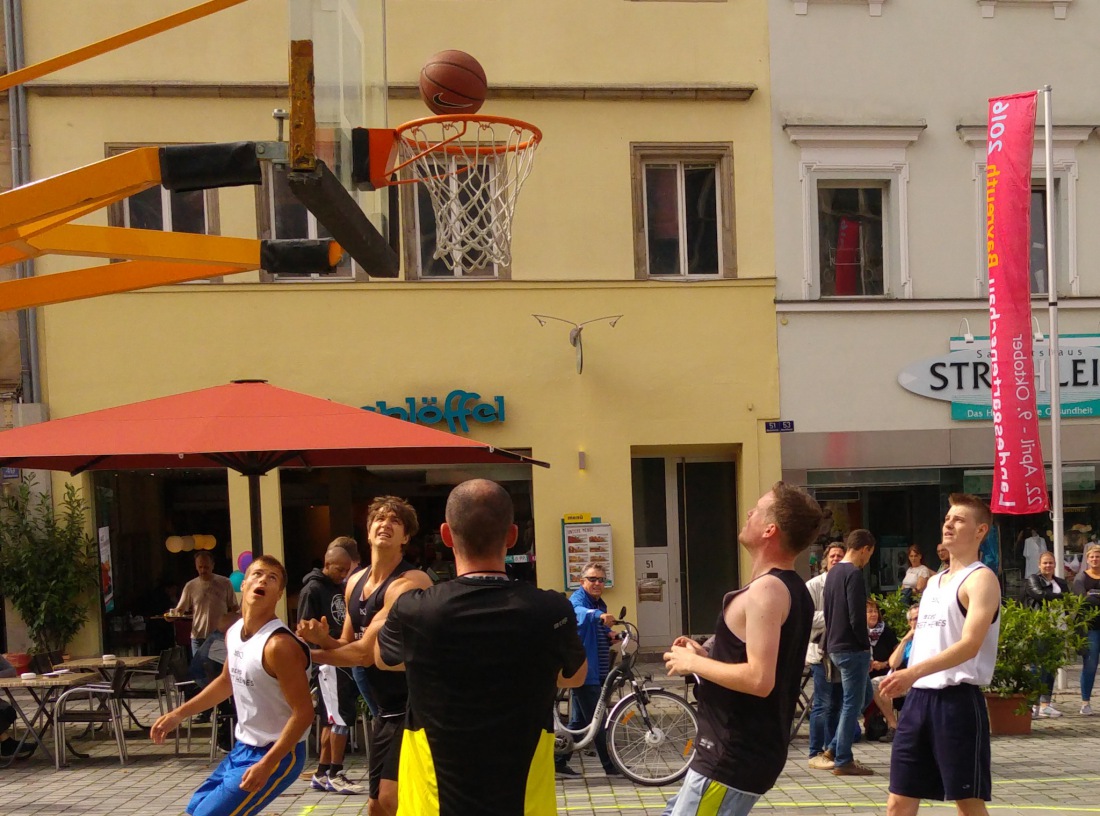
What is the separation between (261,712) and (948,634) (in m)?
2.97

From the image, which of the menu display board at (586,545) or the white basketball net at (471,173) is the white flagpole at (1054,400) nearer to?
the menu display board at (586,545)

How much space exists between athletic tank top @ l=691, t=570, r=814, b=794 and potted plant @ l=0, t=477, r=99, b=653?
11.4 metres

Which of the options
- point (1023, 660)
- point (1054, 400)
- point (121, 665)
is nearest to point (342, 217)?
point (121, 665)

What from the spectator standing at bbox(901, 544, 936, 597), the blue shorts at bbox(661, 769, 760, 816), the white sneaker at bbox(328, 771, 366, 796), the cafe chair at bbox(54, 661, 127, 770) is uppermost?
the blue shorts at bbox(661, 769, 760, 816)

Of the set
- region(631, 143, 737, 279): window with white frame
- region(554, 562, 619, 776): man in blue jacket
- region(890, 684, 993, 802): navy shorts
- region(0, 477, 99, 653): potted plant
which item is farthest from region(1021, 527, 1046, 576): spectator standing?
region(0, 477, 99, 653): potted plant

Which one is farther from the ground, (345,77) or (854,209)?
(854,209)

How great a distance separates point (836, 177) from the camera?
15.8m

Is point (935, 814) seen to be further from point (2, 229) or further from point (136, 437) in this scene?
point (2, 229)

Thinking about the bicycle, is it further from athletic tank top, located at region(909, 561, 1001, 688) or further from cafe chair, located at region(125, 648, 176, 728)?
cafe chair, located at region(125, 648, 176, 728)

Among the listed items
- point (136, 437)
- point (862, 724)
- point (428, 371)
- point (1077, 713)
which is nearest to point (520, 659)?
point (136, 437)

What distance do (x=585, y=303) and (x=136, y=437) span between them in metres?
8.63

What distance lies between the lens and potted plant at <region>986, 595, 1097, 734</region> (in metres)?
10.1

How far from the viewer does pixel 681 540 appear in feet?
52.6

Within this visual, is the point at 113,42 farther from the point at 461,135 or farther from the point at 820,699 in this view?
the point at 820,699
